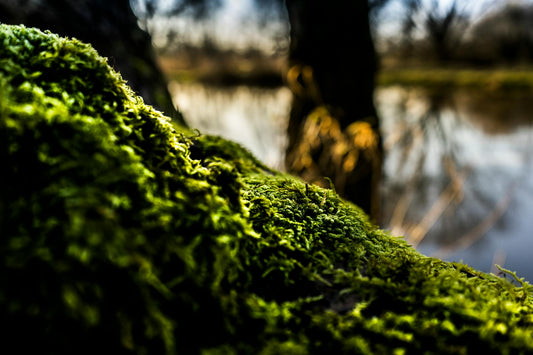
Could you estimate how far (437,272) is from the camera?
3.31 ft

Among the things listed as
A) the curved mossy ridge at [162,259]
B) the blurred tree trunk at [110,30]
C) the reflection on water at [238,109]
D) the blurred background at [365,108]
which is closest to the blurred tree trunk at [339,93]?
the blurred background at [365,108]

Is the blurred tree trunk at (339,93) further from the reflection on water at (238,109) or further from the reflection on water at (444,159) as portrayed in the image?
the reflection on water at (238,109)

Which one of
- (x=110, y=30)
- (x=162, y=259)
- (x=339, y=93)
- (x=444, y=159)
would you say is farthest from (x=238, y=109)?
(x=162, y=259)

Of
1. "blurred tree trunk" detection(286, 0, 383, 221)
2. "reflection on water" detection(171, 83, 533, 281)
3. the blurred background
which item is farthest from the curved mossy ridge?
"blurred tree trunk" detection(286, 0, 383, 221)

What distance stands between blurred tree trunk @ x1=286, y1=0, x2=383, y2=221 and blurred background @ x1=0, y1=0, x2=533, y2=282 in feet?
0.05

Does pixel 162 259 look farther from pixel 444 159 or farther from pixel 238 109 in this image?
pixel 238 109

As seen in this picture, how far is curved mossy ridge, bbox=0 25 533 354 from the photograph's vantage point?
57cm

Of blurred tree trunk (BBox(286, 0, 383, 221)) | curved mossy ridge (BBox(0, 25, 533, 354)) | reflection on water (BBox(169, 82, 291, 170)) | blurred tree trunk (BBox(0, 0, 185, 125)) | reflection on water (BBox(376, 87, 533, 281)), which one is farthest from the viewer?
reflection on water (BBox(169, 82, 291, 170))

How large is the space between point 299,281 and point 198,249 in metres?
0.30

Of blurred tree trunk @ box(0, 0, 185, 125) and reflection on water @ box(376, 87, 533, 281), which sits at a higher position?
blurred tree trunk @ box(0, 0, 185, 125)

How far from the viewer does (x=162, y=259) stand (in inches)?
26.6

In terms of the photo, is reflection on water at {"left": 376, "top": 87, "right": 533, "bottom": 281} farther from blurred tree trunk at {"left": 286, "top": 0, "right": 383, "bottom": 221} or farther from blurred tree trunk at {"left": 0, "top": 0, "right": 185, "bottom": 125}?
blurred tree trunk at {"left": 0, "top": 0, "right": 185, "bottom": 125}

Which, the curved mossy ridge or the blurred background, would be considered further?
the blurred background

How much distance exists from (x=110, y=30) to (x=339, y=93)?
10.2 ft
